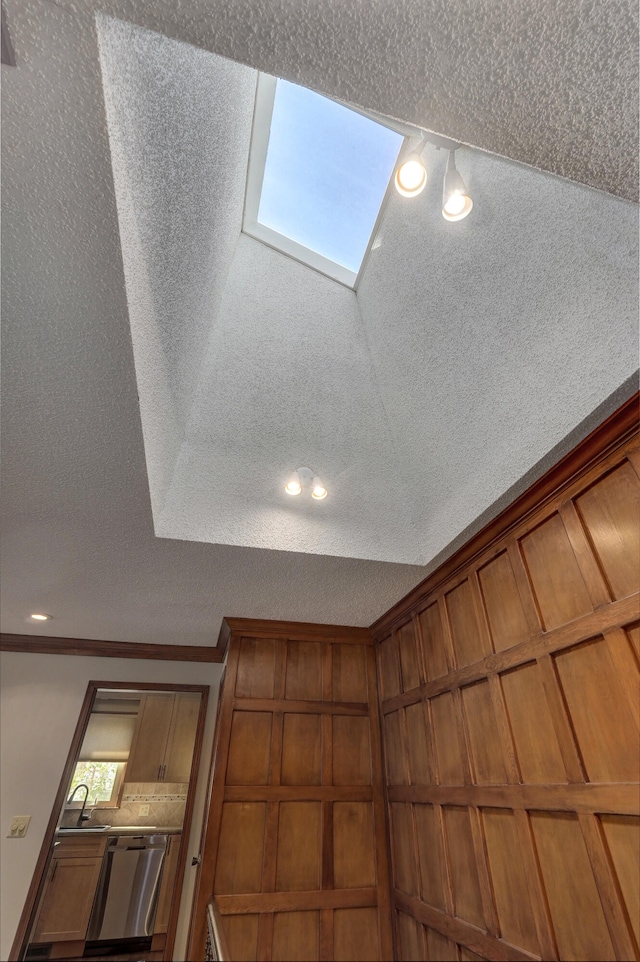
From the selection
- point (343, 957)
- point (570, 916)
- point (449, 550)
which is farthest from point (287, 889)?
A: point (449, 550)

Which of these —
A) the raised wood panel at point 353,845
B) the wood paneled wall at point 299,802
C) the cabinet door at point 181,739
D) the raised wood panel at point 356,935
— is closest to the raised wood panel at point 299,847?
the wood paneled wall at point 299,802

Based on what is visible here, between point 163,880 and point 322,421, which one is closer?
point 322,421

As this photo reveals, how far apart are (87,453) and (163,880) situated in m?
4.76

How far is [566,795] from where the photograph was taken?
157 cm

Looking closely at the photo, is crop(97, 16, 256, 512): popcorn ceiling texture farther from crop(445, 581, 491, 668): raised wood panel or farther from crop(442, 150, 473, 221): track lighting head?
crop(445, 581, 491, 668): raised wood panel

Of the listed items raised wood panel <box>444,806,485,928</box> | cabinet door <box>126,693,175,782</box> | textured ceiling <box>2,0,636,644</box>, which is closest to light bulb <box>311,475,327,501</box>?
textured ceiling <box>2,0,636,644</box>

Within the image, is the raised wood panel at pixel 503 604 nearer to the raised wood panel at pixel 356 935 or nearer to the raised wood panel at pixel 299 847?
the raised wood panel at pixel 299 847

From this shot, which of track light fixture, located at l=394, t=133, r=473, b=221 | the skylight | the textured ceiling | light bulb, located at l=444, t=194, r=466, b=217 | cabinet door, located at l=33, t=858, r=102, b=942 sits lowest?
cabinet door, located at l=33, t=858, r=102, b=942

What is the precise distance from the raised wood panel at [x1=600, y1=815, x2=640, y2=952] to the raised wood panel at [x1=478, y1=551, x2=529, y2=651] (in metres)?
0.63

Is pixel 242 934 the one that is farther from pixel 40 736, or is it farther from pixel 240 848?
pixel 40 736

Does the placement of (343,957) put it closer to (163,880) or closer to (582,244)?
(163,880)

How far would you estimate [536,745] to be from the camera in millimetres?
1733

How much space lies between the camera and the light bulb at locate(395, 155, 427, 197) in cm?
148

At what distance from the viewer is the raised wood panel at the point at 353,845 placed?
106 inches
